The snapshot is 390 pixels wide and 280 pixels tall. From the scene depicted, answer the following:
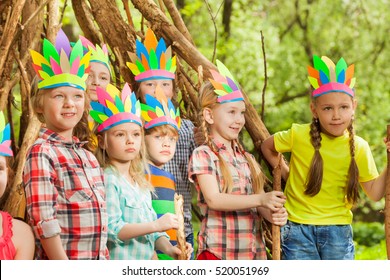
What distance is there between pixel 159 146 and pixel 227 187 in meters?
0.34

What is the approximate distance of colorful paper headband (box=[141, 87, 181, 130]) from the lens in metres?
3.29

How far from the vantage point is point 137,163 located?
3.20m

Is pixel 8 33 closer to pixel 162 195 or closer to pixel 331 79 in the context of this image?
pixel 162 195

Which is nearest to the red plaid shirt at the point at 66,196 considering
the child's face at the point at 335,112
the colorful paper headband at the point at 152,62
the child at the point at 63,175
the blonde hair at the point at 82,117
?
the child at the point at 63,175

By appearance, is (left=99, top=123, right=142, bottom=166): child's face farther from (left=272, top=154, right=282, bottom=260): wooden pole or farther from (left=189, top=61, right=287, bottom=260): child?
(left=272, top=154, right=282, bottom=260): wooden pole

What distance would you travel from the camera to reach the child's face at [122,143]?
309 centimetres

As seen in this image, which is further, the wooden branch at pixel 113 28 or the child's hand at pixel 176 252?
the wooden branch at pixel 113 28

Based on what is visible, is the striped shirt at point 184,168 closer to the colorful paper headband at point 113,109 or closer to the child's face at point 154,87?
the child's face at point 154,87

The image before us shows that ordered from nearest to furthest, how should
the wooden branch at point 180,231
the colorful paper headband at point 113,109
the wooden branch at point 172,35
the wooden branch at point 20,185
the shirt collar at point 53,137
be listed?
the shirt collar at point 53,137
the wooden branch at point 180,231
the colorful paper headband at point 113,109
the wooden branch at point 20,185
the wooden branch at point 172,35

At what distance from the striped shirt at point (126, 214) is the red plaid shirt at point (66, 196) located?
0.08 meters

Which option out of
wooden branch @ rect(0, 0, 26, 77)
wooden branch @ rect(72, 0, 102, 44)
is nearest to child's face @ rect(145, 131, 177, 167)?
wooden branch @ rect(0, 0, 26, 77)

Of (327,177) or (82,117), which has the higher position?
(82,117)

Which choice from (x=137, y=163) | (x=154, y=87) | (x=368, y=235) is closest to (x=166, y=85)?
(x=154, y=87)
